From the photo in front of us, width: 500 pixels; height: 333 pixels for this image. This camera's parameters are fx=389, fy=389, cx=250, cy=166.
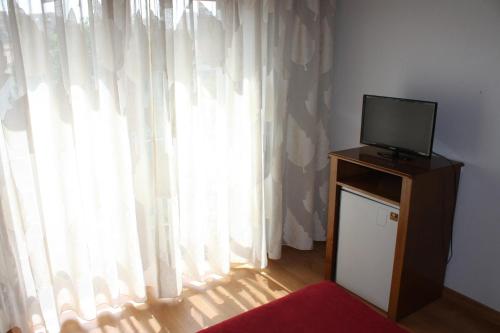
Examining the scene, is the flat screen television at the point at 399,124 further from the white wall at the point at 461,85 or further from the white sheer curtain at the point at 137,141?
the white sheer curtain at the point at 137,141

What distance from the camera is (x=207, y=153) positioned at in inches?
108

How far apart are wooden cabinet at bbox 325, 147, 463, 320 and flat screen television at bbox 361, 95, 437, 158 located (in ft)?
0.32

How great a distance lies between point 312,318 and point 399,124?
56.1 inches

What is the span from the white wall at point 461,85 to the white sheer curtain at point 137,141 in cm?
53

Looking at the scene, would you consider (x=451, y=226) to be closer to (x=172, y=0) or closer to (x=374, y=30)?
(x=374, y=30)

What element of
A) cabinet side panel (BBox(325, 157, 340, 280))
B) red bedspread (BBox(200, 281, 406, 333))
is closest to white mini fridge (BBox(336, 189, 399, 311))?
cabinet side panel (BBox(325, 157, 340, 280))

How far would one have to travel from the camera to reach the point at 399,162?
245cm

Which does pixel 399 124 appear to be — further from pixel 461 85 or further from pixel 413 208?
pixel 413 208

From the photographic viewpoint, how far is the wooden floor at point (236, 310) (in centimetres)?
243

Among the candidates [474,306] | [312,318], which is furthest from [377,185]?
[312,318]

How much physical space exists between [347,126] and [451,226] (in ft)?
3.70

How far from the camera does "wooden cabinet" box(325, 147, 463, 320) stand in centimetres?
231

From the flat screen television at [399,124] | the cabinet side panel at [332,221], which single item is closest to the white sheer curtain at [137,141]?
the cabinet side panel at [332,221]

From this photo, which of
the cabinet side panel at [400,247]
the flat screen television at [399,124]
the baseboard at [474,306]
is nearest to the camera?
the cabinet side panel at [400,247]
